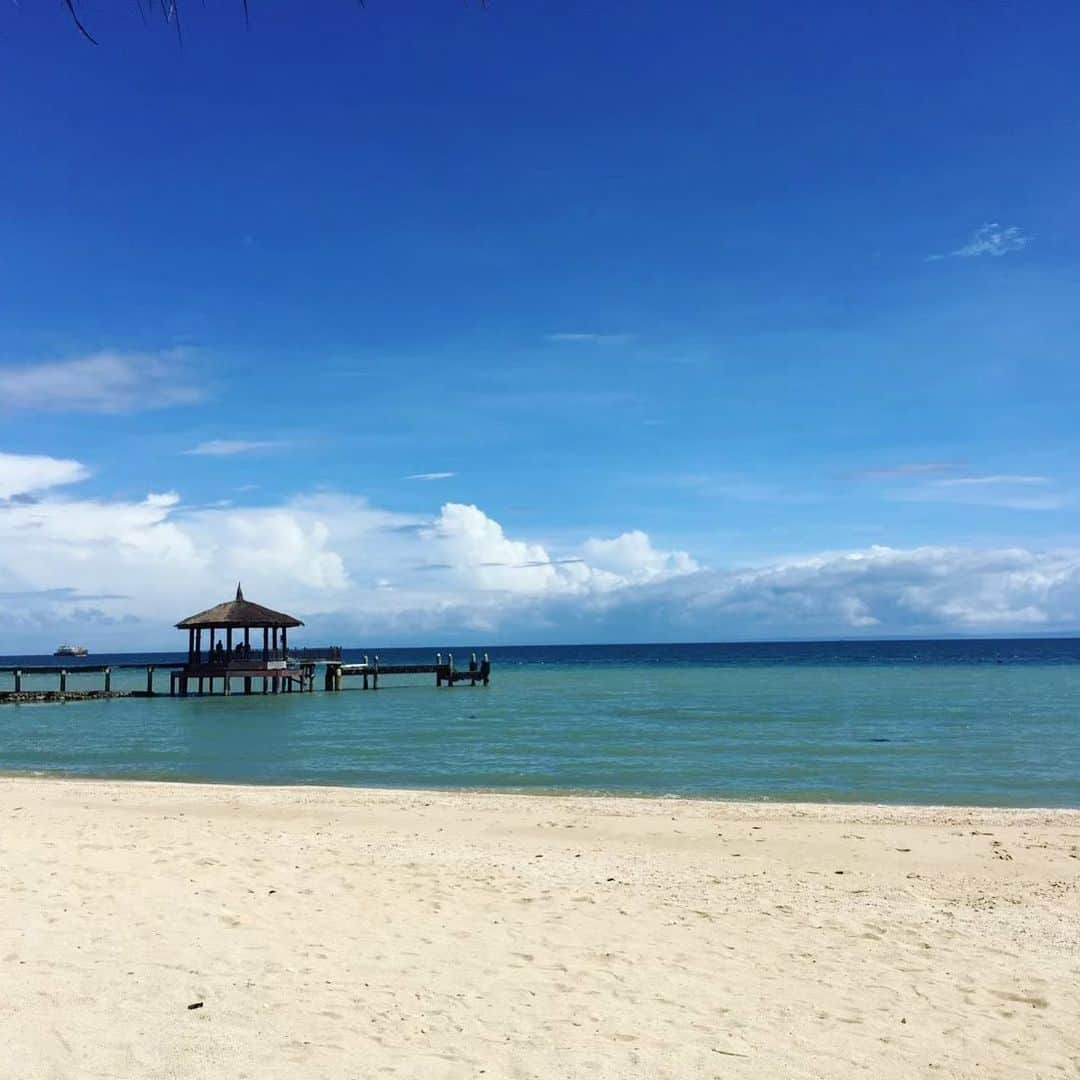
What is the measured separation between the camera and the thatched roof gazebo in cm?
4928

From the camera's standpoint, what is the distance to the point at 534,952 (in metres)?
7.82

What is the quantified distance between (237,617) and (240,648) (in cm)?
601

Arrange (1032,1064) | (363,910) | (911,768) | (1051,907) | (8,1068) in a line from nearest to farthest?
(8,1068) → (1032,1064) → (363,910) → (1051,907) → (911,768)

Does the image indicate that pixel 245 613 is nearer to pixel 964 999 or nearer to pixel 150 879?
pixel 150 879

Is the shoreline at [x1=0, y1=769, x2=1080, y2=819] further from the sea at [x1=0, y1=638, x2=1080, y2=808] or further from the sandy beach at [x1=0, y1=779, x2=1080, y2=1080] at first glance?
the sandy beach at [x1=0, y1=779, x2=1080, y2=1080]

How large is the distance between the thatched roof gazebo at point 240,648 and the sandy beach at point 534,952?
36.1 metres

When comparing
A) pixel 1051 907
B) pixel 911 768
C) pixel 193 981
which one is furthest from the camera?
pixel 911 768

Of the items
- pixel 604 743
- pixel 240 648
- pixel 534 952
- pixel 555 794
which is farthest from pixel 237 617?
pixel 534 952

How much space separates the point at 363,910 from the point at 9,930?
2.84 m

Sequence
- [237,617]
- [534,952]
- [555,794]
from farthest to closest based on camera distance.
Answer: [237,617] < [555,794] < [534,952]

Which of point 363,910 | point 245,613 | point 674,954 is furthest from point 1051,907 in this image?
point 245,613

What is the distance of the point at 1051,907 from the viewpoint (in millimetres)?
9680

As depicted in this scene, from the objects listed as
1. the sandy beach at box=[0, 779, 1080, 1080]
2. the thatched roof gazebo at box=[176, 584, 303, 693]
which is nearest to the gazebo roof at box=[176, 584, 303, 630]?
the thatched roof gazebo at box=[176, 584, 303, 693]

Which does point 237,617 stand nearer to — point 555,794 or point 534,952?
point 555,794
